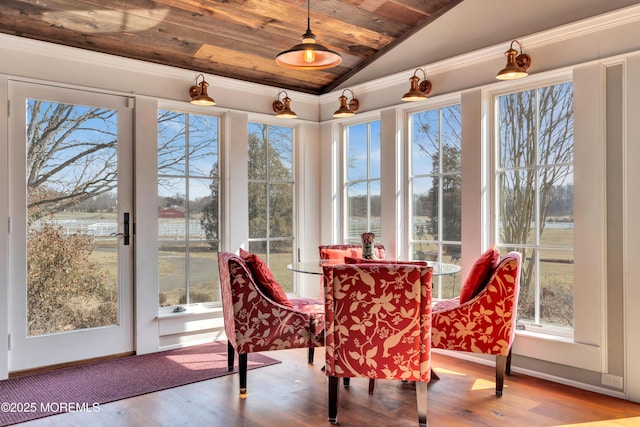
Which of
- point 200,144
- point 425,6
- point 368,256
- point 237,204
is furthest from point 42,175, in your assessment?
point 425,6

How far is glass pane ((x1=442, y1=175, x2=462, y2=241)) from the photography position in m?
3.96

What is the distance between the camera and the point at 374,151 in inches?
187

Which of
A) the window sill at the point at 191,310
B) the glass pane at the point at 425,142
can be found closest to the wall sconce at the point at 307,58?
the glass pane at the point at 425,142

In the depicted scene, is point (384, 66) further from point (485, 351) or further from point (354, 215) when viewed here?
point (485, 351)

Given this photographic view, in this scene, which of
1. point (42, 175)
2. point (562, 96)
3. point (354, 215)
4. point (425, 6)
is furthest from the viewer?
point (354, 215)

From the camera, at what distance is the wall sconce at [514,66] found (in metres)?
3.12

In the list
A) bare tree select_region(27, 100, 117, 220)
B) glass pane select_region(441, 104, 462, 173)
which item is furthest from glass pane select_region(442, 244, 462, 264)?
bare tree select_region(27, 100, 117, 220)

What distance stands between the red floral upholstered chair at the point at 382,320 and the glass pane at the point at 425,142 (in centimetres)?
190

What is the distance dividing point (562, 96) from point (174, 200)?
10.5 ft

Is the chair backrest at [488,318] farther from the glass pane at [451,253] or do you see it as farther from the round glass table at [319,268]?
the glass pane at [451,253]

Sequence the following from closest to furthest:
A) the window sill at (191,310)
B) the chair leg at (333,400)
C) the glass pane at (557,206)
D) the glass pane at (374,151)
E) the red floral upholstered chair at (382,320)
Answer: the red floral upholstered chair at (382,320) → the chair leg at (333,400) → the glass pane at (557,206) → the window sill at (191,310) → the glass pane at (374,151)

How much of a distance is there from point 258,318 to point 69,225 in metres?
1.74

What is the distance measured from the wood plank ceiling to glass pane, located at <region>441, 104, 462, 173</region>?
816 mm

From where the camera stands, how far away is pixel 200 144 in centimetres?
444
